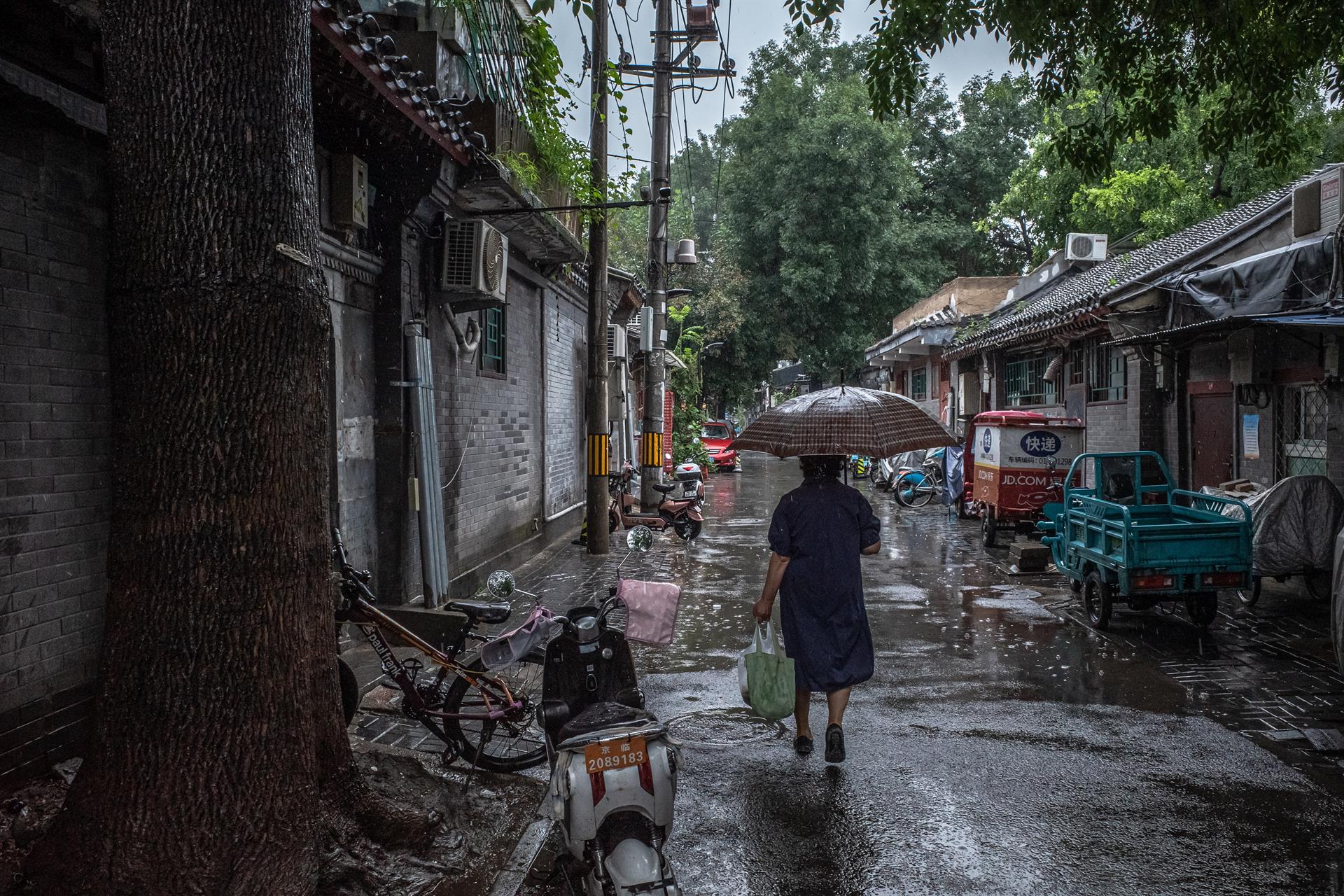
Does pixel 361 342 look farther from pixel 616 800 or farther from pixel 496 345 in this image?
pixel 616 800

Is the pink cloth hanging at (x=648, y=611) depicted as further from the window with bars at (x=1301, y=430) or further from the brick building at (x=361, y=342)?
the window with bars at (x=1301, y=430)

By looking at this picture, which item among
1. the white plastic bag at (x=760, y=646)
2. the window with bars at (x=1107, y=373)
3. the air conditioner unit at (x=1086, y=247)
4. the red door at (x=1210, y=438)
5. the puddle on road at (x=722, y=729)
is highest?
the air conditioner unit at (x=1086, y=247)

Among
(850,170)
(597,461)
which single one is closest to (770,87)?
(850,170)

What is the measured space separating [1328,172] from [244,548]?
11.8 meters

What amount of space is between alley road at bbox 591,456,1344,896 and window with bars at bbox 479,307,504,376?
4534 millimetres

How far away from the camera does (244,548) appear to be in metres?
3.17

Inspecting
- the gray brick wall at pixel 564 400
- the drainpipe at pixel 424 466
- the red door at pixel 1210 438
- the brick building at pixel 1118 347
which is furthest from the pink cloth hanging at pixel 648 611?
the red door at pixel 1210 438

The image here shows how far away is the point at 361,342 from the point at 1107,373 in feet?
40.7

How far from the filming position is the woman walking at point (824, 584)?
5371 millimetres

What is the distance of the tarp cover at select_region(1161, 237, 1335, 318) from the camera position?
26.2ft

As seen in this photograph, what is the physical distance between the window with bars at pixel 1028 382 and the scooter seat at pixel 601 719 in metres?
16.3

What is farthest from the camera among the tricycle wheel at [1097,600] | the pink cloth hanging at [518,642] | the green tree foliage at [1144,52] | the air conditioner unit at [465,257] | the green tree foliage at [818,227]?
the green tree foliage at [818,227]

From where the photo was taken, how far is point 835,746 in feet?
17.1

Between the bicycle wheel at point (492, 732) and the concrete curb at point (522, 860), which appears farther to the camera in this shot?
the bicycle wheel at point (492, 732)
